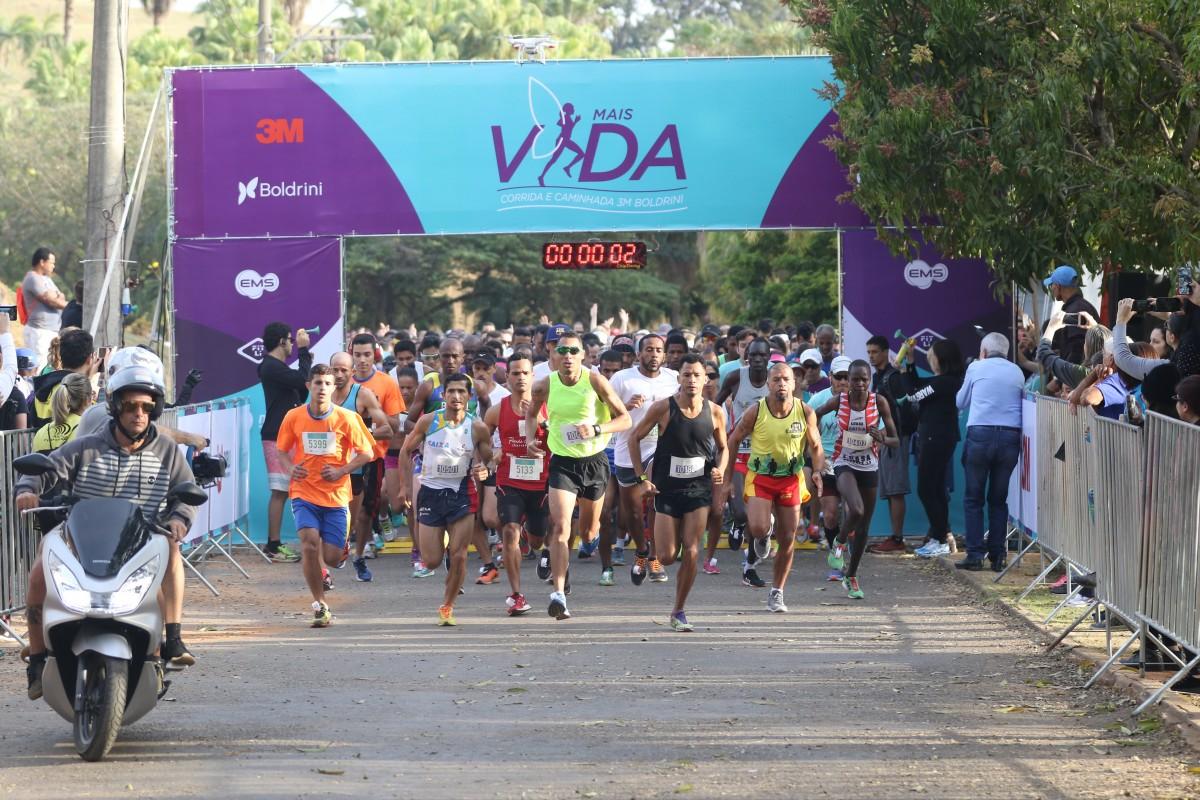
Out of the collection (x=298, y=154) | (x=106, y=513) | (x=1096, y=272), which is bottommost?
(x=106, y=513)

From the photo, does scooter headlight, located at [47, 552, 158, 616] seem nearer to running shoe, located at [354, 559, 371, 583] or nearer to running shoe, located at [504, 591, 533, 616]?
running shoe, located at [504, 591, 533, 616]

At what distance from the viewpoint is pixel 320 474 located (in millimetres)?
12852

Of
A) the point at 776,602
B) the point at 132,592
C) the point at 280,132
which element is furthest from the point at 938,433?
the point at 132,592

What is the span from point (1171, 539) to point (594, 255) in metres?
A: 11.3

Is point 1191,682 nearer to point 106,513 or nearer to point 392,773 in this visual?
point 392,773

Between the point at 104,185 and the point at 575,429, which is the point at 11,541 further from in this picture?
the point at 104,185

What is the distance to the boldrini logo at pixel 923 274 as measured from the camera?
1881cm

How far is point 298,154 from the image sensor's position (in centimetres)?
1878

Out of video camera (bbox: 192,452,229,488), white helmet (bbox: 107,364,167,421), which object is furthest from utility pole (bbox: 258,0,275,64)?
white helmet (bbox: 107,364,167,421)

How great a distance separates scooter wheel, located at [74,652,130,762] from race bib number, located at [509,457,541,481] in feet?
18.9

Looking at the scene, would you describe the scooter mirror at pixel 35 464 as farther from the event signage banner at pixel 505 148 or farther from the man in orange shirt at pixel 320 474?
the event signage banner at pixel 505 148

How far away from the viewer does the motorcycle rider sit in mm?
8562

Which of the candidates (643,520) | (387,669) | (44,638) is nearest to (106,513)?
(44,638)

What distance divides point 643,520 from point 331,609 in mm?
2828
